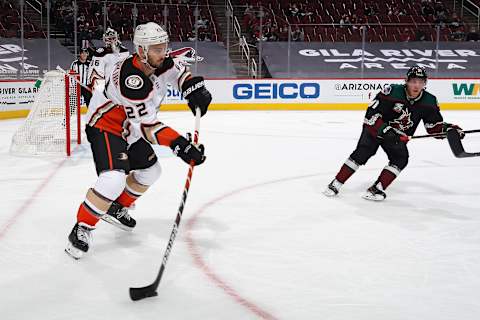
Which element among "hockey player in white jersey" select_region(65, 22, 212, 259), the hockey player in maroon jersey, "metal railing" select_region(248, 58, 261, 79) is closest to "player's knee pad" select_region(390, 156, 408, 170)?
the hockey player in maroon jersey

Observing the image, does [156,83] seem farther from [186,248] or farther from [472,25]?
[472,25]

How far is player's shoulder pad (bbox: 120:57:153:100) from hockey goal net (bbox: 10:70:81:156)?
3.32 meters

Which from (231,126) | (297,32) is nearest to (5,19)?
(231,126)

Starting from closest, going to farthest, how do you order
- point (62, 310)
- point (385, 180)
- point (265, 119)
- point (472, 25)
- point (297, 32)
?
point (62, 310) < point (385, 180) < point (265, 119) < point (297, 32) < point (472, 25)

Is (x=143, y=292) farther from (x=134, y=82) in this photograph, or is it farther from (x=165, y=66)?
(x=165, y=66)

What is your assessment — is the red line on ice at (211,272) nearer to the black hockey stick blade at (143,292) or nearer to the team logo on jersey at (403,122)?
the black hockey stick blade at (143,292)

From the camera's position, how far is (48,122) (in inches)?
231

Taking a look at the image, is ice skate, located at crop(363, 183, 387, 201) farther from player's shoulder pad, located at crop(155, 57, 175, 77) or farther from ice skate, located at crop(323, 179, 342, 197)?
player's shoulder pad, located at crop(155, 57, 175, 77)

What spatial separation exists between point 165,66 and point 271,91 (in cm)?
856

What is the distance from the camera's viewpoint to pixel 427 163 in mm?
5508

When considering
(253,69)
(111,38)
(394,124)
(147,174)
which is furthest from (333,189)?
(253,69)

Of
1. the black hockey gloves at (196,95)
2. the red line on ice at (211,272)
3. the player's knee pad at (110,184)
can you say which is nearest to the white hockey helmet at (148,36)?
the black hockey gloves at (196,95)

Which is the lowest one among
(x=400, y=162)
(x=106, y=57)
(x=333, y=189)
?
(x=333, y=189)

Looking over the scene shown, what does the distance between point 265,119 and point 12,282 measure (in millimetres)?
7349
